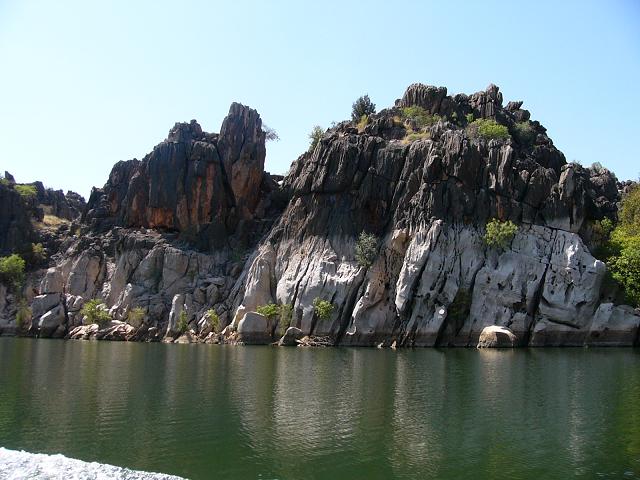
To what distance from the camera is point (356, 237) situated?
88.9m

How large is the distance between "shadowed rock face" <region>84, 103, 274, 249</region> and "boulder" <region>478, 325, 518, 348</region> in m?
49.9

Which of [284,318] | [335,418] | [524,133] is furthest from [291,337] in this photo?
[524,133]

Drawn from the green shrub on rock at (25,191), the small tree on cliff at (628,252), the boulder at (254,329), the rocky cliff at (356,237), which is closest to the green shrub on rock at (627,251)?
the small tree on cliff at (628,252)

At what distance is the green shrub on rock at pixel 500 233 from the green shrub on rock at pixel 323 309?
76.0ft

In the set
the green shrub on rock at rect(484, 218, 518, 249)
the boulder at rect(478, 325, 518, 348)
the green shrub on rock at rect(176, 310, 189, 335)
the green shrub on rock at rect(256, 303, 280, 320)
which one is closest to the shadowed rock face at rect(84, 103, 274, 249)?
the green shrub on rock at rect(176, 310, 189, 335)

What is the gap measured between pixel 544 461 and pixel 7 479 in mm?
19476

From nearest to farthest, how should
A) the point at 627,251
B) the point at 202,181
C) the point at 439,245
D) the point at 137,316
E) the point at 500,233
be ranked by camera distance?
1. the point at 627,251
2. the point at 500,233
3. the point at 439,245
4. the point at 137,316
5. the point at 202,181

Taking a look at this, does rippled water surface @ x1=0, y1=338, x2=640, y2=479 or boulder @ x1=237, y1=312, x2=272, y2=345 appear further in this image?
boulder @ x1=237, y1=312, x2=272, y2=345

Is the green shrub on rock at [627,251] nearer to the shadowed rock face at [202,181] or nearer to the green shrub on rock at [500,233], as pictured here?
the green shrub on rock at [500,233]

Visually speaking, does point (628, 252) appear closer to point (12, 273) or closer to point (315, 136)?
point (315, 136)

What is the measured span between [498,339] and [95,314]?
60.3 m

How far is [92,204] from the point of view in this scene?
380 feet

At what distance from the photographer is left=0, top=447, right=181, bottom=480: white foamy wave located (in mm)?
20328

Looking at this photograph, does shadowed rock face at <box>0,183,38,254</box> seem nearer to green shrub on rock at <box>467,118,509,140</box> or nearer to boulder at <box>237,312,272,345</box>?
boulder at <box>237,312,272,345</box>
